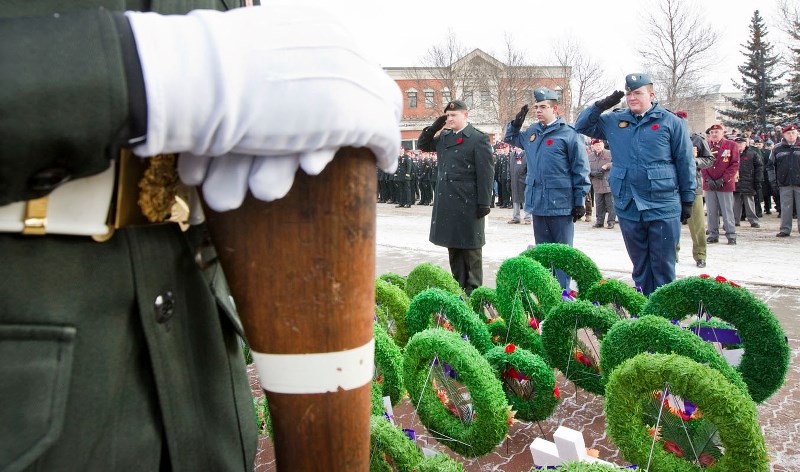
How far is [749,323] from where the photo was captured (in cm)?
319

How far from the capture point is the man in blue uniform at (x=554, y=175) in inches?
254

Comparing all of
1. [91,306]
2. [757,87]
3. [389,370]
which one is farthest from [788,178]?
[757,87]

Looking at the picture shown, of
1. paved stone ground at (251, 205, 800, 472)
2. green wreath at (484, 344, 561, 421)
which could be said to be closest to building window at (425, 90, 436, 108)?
paved stone ground at (251, 205, 800, 472)

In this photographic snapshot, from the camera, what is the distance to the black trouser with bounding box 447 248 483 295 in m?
6.31

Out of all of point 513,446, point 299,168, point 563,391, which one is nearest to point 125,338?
point 299,168

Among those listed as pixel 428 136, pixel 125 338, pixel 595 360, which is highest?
pixel 428 136

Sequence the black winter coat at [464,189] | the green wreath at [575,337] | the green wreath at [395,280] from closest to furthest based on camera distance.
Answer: the green wreath at [575,337] → the green wreath at [395,280] → the black winter coat at [464,189]

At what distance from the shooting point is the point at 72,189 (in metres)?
0.65

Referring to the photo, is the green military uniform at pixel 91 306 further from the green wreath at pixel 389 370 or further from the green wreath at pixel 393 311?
the green wreath at pixel 393 311

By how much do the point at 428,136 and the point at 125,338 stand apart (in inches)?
Result: 251

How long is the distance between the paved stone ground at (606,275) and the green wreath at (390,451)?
0.82m

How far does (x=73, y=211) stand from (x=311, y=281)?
0.87ft

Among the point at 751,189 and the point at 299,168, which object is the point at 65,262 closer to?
the point at 299,168

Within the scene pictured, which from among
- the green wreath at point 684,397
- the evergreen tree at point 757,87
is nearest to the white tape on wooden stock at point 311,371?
the green wreath at point 684,397
